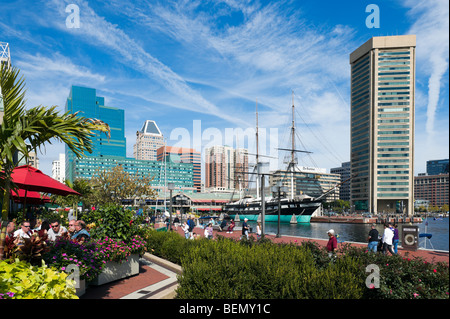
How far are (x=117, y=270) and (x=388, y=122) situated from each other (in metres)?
135

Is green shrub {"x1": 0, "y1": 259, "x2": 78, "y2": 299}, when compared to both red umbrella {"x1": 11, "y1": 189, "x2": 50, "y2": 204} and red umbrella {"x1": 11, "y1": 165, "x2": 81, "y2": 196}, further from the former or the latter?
red umbrella {"x1": 11, "y1": 165, "x2": 81, "y2": 196}

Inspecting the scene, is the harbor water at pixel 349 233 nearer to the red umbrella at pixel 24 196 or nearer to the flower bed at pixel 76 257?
the red umbrella at pixel 24 196

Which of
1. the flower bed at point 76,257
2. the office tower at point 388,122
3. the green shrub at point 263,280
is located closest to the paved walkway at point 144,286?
the flower bed at point 76,257

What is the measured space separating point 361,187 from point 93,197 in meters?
134

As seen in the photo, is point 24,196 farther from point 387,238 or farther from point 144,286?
point 387,238

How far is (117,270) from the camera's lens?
9.03m

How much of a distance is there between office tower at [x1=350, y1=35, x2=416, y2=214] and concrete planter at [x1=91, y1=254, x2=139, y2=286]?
4986 inches

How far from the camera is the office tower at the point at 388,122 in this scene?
11850 cm

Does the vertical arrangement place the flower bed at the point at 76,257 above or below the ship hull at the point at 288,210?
above

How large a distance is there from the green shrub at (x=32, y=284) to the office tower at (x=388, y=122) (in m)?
131

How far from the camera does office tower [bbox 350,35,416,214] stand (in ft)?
389

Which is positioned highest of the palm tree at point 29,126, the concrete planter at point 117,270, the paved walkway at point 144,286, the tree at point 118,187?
the palm tree at point 29,126
